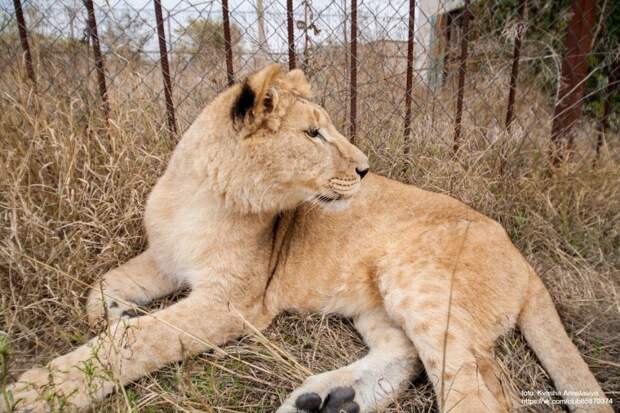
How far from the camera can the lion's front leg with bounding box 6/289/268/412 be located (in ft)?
5.11

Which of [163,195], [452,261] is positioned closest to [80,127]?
[163,195]

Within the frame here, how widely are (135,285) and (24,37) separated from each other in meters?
1.83

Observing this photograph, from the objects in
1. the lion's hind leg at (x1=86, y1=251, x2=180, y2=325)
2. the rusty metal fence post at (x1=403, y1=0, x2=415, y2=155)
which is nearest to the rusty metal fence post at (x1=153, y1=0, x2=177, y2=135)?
the lion's hind leg at (x1=86, y1=251, x2=180, y2=325)

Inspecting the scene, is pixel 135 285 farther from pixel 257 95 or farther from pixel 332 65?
pixel 332 65

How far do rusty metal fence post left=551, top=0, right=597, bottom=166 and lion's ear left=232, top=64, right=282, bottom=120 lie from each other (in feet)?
7.98

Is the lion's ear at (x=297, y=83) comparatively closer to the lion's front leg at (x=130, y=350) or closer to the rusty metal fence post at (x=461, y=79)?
the lion's front leg at (x=130, y=350)

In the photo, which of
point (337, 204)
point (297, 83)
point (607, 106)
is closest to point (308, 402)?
point (337, 204)

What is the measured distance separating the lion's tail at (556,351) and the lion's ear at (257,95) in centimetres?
143

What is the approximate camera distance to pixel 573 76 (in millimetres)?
3594

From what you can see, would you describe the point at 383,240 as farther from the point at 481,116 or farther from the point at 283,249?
the point at 481,116

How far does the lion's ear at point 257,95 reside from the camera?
6.53 ft

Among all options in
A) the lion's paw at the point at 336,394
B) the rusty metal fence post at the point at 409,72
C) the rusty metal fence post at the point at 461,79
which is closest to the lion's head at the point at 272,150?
the lion's paw at the point at 336,394

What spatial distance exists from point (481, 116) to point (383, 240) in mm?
2244

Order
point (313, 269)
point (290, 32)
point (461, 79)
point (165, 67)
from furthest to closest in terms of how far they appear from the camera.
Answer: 1. point (461, 79)
2. point (290, 32)
3. point (165, 67)
4. point (313, 269)
